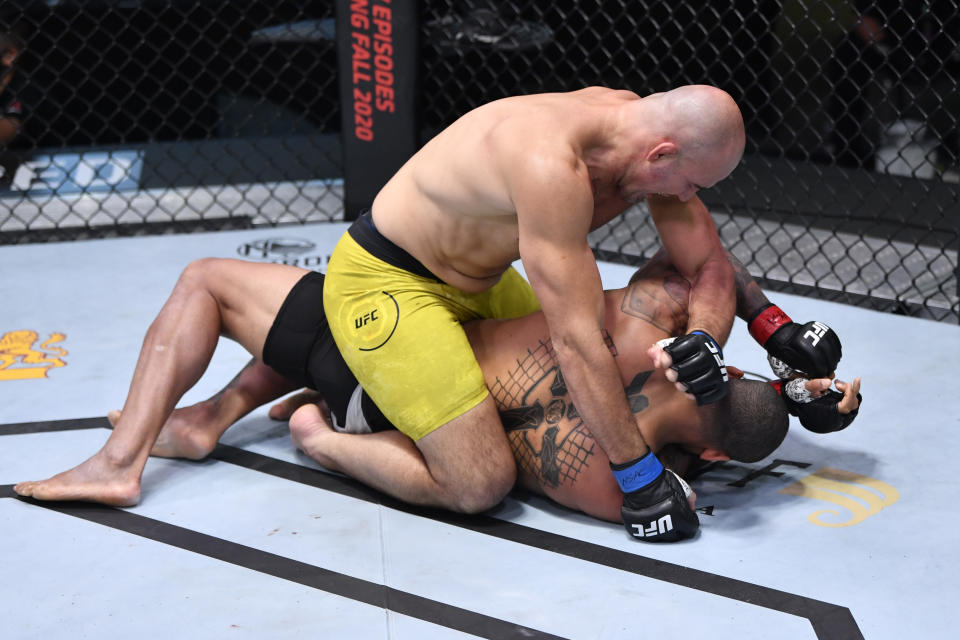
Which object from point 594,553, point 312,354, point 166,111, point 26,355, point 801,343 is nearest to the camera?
point 594,553

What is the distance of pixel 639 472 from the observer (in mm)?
1599

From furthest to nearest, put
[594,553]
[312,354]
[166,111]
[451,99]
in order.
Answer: [166,111] < [451,99] < [312,354] < [594,553]

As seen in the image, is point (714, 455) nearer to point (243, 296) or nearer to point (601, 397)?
point (601, 397)

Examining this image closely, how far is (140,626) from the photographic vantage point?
1444 millimetres

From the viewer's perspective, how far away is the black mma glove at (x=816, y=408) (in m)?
1.75

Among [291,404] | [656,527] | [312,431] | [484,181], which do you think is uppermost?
[484,181]

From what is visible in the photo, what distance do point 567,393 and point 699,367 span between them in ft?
0.98

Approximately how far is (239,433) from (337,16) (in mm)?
1737

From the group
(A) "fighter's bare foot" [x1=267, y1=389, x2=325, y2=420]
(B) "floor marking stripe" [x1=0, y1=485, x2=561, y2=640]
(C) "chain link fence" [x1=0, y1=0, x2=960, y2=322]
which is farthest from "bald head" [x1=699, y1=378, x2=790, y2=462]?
(C) "chain link fence" [x1=0, y1=0, x2=960, y2=322]

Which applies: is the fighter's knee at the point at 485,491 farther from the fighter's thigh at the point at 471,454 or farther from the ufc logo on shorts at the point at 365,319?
the ufc logo on shorts at the point at 365,319

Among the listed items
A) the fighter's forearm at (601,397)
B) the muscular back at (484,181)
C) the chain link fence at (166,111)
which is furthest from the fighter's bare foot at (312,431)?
the chain link fence at (166,111)

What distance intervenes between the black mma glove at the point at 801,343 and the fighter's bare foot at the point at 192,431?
1.05 meters

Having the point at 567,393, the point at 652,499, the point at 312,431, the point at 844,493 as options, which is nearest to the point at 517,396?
the point at 567,393

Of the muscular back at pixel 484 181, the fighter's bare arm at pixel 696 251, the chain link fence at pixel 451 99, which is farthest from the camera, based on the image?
the chain link fence at pixel 451 99
